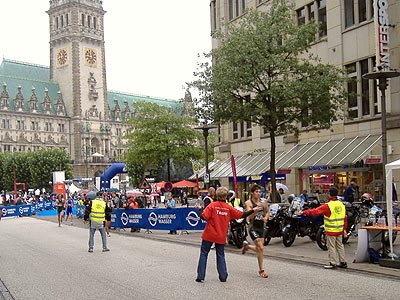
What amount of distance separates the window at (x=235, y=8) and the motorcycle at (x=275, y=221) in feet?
75.6

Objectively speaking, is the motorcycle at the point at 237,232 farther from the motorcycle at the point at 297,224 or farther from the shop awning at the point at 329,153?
the shop awning at the point at 329,153

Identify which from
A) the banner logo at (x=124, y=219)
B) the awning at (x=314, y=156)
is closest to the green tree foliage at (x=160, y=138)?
the awning at (x=314, y=156)

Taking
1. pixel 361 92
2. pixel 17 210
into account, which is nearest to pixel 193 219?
pixel 361 92

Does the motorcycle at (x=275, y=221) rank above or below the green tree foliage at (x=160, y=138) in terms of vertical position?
below

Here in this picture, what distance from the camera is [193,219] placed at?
2452 cm

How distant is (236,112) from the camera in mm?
24812

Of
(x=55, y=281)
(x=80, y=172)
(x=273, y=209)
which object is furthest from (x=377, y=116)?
(x=80, y=172)

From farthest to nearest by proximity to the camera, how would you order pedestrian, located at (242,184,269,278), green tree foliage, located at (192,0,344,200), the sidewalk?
green tree foliage, located at (192,0,344,200) → the sidewalk → pedestrian, located at (242,184,269,278)

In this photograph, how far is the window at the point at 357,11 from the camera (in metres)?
27.9

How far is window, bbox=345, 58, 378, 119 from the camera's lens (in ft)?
91.7

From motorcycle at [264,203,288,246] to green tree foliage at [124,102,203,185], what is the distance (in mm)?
42073

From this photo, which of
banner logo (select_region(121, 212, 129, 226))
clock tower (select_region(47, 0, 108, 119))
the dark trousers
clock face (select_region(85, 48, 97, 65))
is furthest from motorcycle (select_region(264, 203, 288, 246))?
clock face (select_region(85, 48, 97, 65))

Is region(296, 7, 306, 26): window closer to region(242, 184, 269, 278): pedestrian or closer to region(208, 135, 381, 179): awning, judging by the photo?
region(208, 135, 381, 179): awning

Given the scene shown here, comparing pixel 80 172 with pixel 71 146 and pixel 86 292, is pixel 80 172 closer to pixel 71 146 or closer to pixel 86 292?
pixel 71 146
